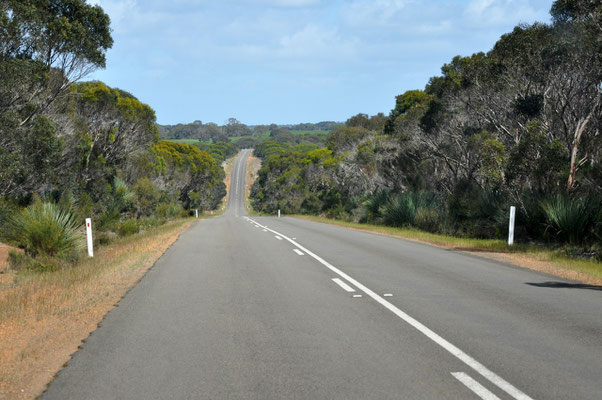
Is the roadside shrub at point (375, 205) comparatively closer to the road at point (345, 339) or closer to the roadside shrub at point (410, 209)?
the roadside shrub at point (410, 209)

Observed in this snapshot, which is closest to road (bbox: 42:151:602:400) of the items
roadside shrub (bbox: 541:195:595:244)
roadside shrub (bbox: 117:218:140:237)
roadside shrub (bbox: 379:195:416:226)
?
roadside shrub (bbox: 541:195:595:244)

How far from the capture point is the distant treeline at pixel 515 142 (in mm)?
15836

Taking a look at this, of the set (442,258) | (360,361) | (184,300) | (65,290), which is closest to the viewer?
(360,361)

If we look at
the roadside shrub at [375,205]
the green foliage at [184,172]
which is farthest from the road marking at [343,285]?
the green foliage at [184,172]

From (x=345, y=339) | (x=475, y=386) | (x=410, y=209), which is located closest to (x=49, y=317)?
(x=345, y=339)

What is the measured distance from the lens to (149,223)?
3497 cm

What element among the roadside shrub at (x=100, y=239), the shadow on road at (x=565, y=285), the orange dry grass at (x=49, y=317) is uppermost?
the shadow on road at (x=565, y=285)

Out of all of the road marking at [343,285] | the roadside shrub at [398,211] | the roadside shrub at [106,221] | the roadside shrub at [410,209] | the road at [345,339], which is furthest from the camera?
the roadside shrub at [398,211]

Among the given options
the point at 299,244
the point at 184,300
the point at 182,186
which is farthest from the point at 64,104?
the point at 182,186

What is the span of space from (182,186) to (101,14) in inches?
1631

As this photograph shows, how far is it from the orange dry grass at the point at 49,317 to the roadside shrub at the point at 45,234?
6.97 ft

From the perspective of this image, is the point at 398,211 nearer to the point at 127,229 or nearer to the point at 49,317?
the point at 127,229

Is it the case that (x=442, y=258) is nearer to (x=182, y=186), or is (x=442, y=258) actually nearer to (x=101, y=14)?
(x=101, y=14)

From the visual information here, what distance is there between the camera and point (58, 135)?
24.7 meters
